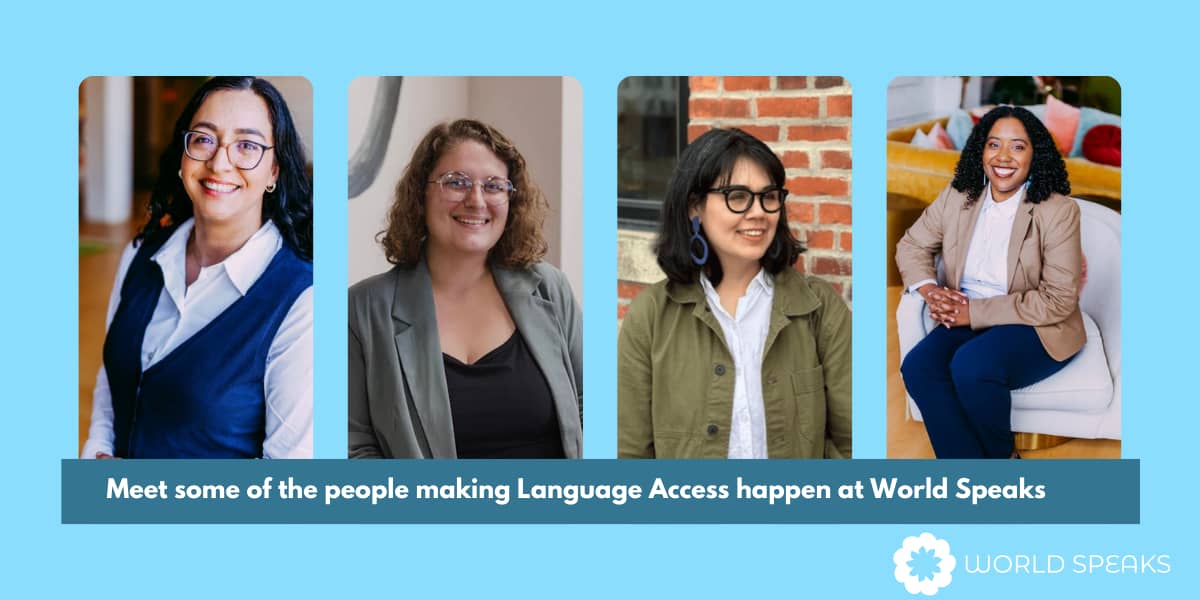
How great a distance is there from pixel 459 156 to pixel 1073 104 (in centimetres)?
203

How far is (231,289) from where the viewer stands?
6.30 meters

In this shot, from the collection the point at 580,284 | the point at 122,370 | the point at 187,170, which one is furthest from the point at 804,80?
the point at 122,370

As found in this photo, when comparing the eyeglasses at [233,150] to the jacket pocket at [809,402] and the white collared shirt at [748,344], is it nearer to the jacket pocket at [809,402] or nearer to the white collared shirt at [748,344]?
the white collared shirt at [748,344]

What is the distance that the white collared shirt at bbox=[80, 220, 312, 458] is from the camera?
629cm

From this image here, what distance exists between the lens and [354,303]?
20.5 feet

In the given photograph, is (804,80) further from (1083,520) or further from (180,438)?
(180,438)

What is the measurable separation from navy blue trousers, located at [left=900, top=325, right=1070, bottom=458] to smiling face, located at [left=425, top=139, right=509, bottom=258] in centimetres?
146

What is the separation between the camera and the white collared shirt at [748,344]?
6.22 meters

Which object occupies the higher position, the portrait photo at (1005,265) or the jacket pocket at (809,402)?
the portrait photo at (1005,265)

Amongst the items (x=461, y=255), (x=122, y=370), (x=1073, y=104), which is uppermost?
(x=1073, y=104)

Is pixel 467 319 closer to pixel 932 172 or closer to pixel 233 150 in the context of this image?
pixel 233 150

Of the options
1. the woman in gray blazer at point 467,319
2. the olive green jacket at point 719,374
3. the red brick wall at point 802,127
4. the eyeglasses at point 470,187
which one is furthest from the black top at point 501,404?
the red brick wall at point 802,127

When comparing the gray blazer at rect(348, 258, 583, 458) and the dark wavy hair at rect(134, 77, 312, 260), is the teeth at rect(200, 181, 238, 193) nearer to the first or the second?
the dark wavy hair at rect(134, 77, 312, 260)

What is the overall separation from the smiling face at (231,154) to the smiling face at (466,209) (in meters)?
0.56
